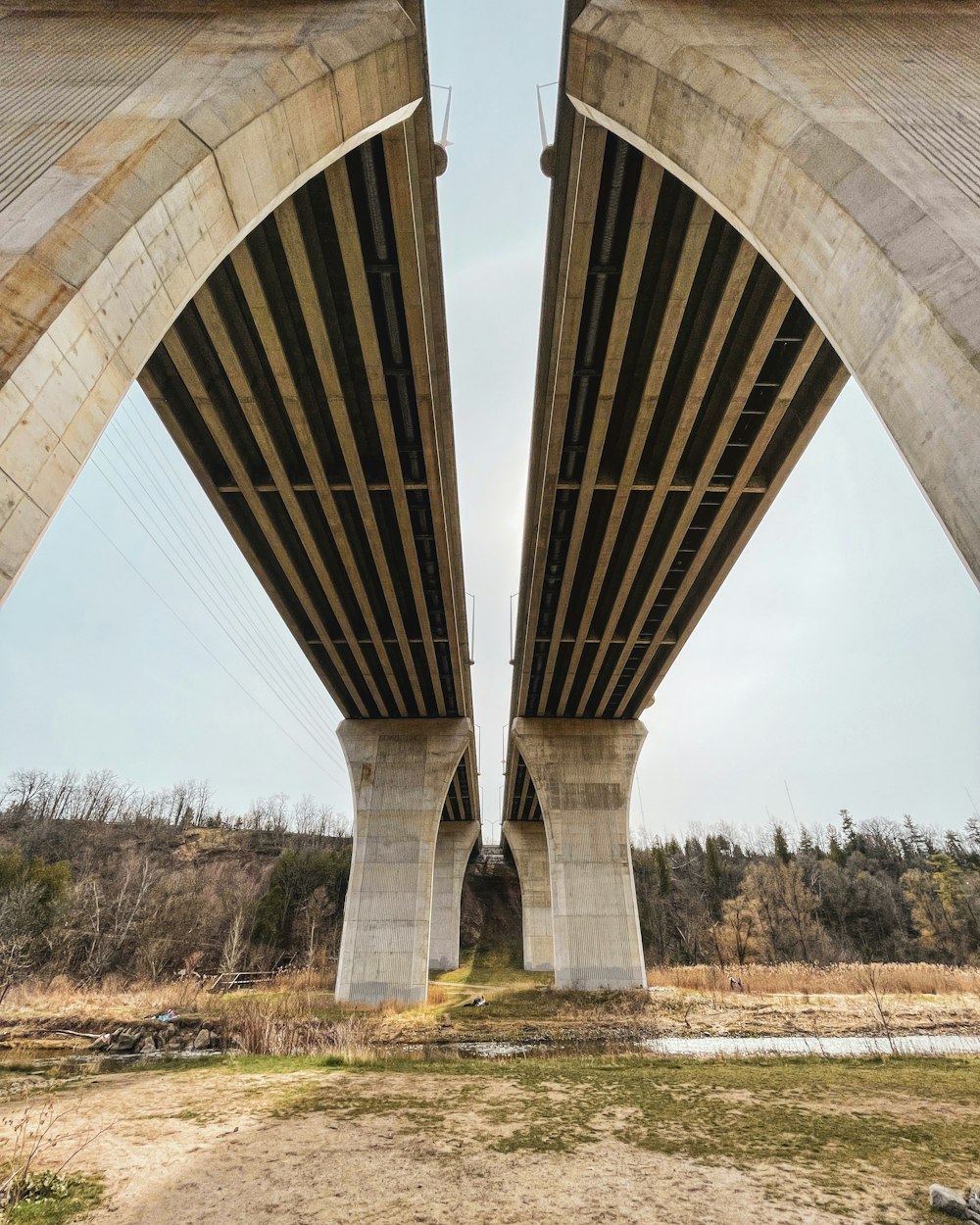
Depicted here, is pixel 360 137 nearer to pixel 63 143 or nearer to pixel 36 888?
pixel 63 143

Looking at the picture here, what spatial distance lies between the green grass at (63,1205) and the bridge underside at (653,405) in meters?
11.7

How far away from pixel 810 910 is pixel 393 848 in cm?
5330

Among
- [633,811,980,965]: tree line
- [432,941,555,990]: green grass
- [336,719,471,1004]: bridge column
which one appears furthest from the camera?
[633,811,980,965]: tree line

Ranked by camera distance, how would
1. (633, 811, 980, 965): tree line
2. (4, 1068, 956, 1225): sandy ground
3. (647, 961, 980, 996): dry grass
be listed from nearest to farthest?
(4, 1068, 956, 1225): sandy ground → (647, 961, 980, 996): dry grass → (633, 811, 980, 965): tree line

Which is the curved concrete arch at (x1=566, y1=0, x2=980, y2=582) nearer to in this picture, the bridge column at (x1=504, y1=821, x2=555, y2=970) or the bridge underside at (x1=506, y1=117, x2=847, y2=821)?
the bridge underside at (x1=506, y1=117, x2=847, y2=821)

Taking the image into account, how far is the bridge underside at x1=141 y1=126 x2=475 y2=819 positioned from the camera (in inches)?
357

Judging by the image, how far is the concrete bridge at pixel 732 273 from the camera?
4.42 m

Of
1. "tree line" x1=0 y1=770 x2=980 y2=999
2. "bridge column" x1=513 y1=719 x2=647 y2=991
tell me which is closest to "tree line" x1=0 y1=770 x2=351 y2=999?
"tree line" x1=0 y1=770 x2=980 y2=999

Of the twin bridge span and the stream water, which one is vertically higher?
the twin bridge span

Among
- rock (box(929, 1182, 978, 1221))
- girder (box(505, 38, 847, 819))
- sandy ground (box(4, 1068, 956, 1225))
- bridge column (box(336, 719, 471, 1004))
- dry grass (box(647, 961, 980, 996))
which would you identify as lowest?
sandy ground (box(4, 1068, 956, 1225))

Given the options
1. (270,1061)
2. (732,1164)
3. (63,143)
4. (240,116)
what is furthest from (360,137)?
(270,1061)

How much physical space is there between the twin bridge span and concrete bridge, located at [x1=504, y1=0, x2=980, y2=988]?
4 cm

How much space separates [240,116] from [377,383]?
6002 mm

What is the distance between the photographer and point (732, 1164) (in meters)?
6.64
